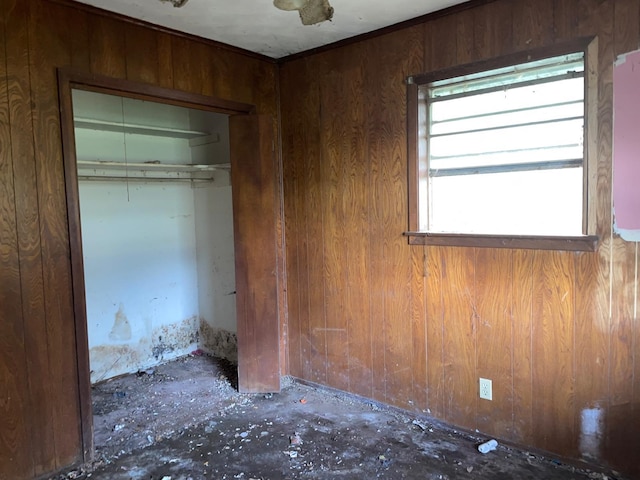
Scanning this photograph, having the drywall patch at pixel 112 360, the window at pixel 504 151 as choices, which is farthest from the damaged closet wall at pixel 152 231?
the window at pixel 504 151

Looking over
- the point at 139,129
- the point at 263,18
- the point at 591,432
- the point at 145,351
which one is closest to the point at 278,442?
the point at 591,432

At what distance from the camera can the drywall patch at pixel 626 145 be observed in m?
1.99

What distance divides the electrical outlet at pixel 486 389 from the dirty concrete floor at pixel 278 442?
260 mm

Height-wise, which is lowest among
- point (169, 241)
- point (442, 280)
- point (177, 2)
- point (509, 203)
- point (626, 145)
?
point (442, 280)

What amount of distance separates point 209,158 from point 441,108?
2.32 m

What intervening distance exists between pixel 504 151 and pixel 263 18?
1.57 metres

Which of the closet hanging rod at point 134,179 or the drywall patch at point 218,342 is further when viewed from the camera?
the drywall patch at point 218,342

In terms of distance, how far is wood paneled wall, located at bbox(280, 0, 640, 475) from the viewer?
2.13m

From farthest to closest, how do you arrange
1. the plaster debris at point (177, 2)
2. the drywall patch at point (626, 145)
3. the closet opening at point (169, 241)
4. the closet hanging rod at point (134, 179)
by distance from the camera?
the closet hanging rod at point (134, 179)
the closet opening at point (169, 241)
the plaster debris at point (177, 2)
the drywall patch at point (626, 145)

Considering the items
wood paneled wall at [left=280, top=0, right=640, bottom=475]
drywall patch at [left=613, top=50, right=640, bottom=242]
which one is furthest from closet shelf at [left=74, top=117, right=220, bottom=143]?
drywall patch at [left=613, top=50, right=640, bottom=242]

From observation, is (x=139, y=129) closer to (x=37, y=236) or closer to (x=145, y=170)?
(x=145, y=170)

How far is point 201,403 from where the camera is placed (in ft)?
10.5

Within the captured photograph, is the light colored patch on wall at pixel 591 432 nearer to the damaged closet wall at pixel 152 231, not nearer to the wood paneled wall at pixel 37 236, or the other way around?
the wood paneled wall at pixel 37 236

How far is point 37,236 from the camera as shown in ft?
7.41
